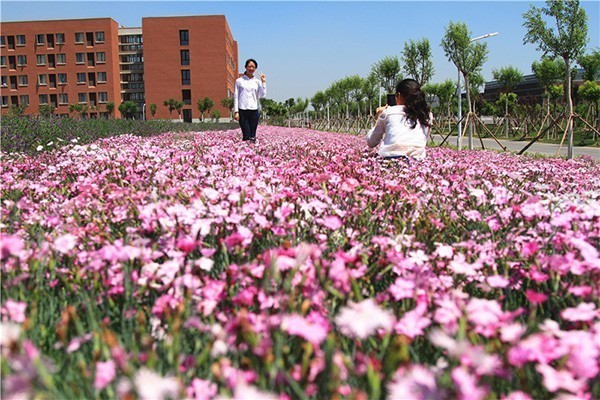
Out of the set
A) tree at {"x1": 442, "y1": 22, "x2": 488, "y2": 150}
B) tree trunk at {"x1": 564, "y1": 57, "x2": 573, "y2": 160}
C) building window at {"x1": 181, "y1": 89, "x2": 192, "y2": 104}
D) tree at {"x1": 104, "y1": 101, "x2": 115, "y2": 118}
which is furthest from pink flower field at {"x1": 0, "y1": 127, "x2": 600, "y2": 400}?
tree at {"x1": 104, "y1": 101, "x2": 115, "y2": 118}

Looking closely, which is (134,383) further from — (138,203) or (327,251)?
(138,203)

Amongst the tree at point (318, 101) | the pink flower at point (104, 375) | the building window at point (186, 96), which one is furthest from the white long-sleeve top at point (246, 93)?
the building window at point (186, 96)

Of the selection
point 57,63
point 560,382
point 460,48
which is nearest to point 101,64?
point 57,63

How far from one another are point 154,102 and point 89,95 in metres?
10.8

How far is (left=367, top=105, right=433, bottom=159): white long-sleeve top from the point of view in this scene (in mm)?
7488

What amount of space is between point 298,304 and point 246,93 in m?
11.6

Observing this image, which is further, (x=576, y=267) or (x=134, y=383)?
(x=576, y=267)

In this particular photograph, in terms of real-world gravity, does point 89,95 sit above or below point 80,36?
below

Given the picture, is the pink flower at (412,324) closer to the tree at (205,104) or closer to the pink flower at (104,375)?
the pink flower at (104,375)

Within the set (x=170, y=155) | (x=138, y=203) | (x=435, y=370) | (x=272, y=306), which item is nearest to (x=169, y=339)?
(x=272, y=306)

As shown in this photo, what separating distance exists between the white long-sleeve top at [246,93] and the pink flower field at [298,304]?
9.54 metres

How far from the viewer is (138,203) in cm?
339

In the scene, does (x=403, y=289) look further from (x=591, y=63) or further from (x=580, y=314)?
(x=591, y=63)

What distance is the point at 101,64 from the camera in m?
86.1
